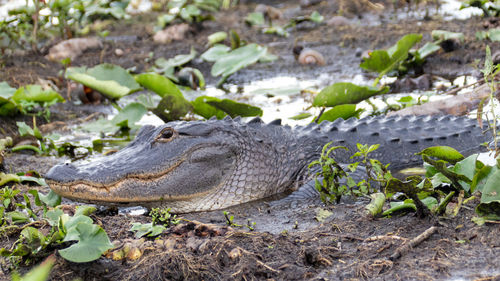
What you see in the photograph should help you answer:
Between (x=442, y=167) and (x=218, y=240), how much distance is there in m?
1.12

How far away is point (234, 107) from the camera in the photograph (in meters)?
5.00

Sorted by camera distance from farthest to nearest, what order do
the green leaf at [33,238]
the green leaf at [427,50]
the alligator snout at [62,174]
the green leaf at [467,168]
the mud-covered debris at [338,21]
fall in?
the mud-covered debris at [338,21] → the green leaf at [427,50] → the alligator snout at [62,174] → the green leaf at [467,168] → the green leaf at [33,238]

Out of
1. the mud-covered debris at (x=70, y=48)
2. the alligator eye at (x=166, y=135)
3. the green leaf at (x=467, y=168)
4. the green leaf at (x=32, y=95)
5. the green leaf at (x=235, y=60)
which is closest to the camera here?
the green leaf at (x=467, y=168)

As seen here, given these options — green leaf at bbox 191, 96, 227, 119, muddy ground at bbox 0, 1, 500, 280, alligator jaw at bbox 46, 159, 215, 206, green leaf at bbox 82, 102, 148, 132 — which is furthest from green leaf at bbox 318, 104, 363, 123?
green leaf at bbox 82, 102, 148, 132

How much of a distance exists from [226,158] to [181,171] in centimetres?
35

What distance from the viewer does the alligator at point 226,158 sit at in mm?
3725

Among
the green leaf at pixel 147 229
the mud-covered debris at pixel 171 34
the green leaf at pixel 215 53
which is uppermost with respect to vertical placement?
the green leaf at pixel 147 229

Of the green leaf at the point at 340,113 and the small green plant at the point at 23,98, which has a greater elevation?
the green leaf at the point at 340,113

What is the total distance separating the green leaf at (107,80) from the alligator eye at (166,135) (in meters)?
2.23

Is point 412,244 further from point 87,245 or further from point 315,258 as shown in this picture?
point 87,245

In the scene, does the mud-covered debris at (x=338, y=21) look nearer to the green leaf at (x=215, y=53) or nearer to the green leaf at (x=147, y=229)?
the green leaf at (x=215, y=53)

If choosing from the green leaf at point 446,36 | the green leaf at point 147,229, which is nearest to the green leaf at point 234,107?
the green leaf at point 147,229

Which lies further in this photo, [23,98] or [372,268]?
[23,98]

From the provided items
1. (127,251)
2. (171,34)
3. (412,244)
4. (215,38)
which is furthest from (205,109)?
(171,34)
